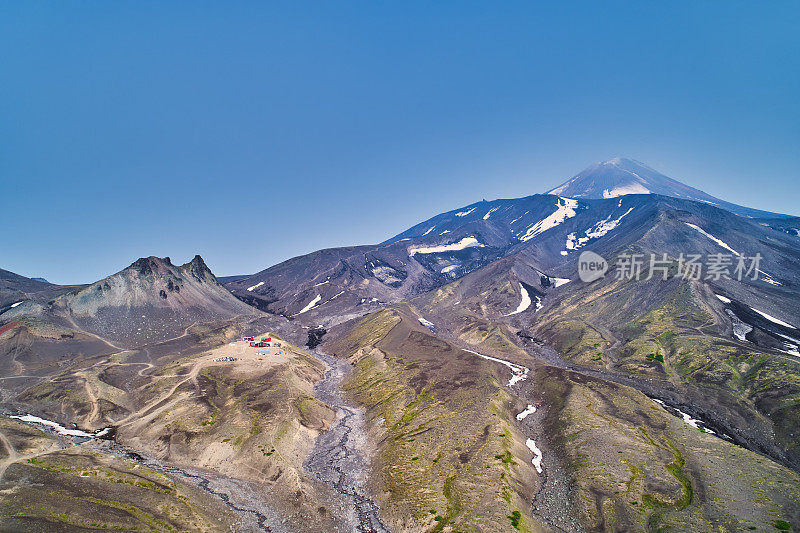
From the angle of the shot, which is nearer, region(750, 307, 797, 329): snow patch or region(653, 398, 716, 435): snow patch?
region(653, 398, 716, 435): snow patch

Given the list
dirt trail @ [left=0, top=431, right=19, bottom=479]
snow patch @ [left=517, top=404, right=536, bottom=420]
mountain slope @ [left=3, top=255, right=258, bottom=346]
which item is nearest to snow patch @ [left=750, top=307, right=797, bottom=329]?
snow patch @ [left=517, top=404, right=536, bottom=420]

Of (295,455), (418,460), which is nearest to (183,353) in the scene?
(295,455)

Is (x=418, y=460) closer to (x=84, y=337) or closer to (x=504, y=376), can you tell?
(x=504, y=376)

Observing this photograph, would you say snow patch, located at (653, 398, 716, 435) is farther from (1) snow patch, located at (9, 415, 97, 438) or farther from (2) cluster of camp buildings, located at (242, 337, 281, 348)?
(1) snow patch, located at (9, 415, 97, 438)

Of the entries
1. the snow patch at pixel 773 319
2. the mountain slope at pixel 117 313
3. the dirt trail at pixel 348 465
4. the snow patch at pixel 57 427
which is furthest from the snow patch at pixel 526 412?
the mountain slope at pixel 117 313

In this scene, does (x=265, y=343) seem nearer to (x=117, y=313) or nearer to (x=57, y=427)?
(x=57, y=427)

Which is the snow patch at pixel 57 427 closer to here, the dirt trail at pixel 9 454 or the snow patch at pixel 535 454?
the dirt trail at pixel 9 454

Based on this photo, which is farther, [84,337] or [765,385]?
[84,337]

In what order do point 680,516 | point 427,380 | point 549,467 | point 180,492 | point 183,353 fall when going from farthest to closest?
point 183,353 → point 427,380 → point 549,467 → point 180,492 → point 680,516
